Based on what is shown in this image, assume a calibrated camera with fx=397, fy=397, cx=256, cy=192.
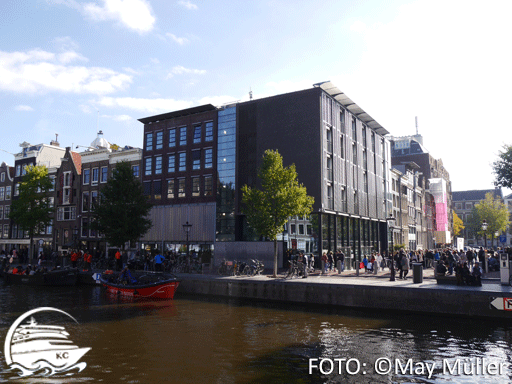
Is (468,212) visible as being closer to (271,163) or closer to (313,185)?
(313,185)

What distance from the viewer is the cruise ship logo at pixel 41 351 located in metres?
11.8

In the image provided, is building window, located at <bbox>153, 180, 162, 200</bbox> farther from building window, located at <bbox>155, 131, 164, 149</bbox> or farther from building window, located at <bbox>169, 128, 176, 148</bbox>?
building window, located at <bbox>169, 128, 176, 148</bbox>

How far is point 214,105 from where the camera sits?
44.5 meters

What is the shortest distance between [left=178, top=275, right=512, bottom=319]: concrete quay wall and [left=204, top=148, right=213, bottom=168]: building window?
60.1ft

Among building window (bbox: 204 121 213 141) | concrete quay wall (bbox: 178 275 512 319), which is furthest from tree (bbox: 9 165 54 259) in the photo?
concrete quay wall (bbox: 178 275 512 319)

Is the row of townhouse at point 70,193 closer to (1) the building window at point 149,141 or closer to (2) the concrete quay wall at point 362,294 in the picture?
(1) the building window at point 149,141

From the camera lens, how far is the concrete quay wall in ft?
61.2

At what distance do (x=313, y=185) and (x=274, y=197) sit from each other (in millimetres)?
8808

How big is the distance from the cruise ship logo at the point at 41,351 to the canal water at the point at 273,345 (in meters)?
0.33

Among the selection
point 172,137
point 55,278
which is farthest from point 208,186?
point 55,278

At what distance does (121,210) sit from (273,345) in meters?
27.4

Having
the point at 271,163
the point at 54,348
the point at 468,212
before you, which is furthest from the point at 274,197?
the point at 468,212

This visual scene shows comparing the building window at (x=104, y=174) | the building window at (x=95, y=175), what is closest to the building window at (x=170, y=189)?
the building window at (x=104, y=174)

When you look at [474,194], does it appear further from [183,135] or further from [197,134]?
[183,135]
